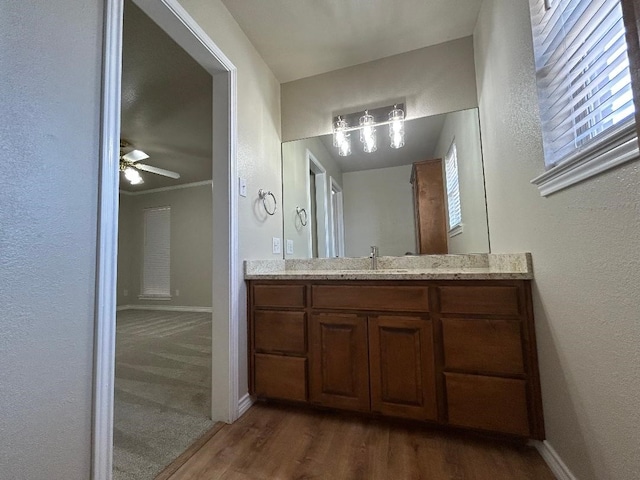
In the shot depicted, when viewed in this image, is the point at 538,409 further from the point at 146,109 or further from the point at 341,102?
the point at 146,109

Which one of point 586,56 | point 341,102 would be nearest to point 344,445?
point 586,56

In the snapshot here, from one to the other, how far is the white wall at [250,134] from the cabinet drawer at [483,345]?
121cm

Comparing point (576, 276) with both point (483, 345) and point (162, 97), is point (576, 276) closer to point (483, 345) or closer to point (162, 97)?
point (483, 345)

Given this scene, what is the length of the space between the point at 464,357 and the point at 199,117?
3.22m

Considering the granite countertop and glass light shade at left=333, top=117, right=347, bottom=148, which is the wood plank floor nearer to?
the granite countertop

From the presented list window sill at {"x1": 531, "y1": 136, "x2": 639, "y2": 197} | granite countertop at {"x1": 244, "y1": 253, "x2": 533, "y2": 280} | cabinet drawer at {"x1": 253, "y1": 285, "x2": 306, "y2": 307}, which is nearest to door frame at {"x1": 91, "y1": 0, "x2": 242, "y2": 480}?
cabinet drawer at {"x1": 253, "y1": 285, "x2": 306, "y2": 307}

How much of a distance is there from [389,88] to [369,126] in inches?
12.6

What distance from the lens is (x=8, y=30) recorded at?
0.72 meters

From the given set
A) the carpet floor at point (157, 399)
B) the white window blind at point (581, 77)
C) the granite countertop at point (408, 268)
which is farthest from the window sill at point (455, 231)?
the carpet floor at point (157, 399)

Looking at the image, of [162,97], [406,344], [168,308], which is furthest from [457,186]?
[168,308]

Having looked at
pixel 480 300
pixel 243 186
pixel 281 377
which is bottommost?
pixel 281 377

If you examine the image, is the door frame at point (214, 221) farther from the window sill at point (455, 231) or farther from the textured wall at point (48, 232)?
the window sill at point (455, 231)

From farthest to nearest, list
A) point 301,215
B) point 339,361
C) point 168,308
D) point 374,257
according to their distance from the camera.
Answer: point 168,308 → point 301,215 → point 374,257 → point 339,361

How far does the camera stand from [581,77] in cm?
92
